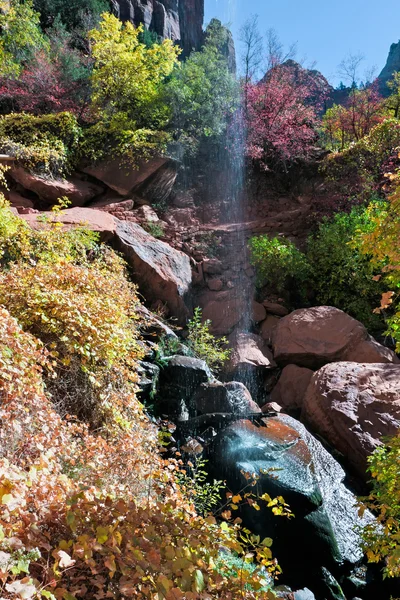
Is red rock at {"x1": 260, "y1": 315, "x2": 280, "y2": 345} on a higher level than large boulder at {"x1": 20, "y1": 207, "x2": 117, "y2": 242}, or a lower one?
lower

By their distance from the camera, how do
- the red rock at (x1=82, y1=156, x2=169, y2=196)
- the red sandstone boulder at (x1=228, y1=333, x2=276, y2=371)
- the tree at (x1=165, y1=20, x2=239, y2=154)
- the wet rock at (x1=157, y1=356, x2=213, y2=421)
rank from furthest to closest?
the tree at (x1=165, y1=20, x2=239, y2=154) → the red rock at (x1=82, y1=156, x2=169, y2=196) → the red sandstone boulder at (x1=228, y1=333, x2=276, y2=371) → the wet rock at (x1=157, y1=356, x2=213, y2=421)

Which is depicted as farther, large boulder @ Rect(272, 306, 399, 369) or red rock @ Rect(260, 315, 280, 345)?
red rock @ Rect(260, 315, 280, 345)

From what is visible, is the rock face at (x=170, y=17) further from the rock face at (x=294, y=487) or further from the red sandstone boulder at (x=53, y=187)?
the rock face at (x=294, y=487)

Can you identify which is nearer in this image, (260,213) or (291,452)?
(291,452)

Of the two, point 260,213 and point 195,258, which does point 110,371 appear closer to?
point 195,258

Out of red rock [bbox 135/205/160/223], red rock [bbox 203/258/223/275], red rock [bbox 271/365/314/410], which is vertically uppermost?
red rock [bbox 135/205/160/223]

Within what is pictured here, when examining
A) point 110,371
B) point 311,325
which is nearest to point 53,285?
point 110,371

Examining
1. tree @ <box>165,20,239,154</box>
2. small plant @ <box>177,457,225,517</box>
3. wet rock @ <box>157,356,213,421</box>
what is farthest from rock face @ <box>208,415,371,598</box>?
tree @ <box>165,20,239,154</box>

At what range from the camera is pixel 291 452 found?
4832mm

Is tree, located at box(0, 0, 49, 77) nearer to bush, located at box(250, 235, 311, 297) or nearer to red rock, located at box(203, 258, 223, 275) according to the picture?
red rock, located at box(203, 258, 223, 275)

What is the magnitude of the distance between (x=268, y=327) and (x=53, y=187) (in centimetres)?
521

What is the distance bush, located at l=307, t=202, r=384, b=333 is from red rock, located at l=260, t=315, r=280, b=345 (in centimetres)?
111

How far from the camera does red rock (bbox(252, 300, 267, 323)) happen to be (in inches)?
328

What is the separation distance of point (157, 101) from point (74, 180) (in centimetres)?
318
